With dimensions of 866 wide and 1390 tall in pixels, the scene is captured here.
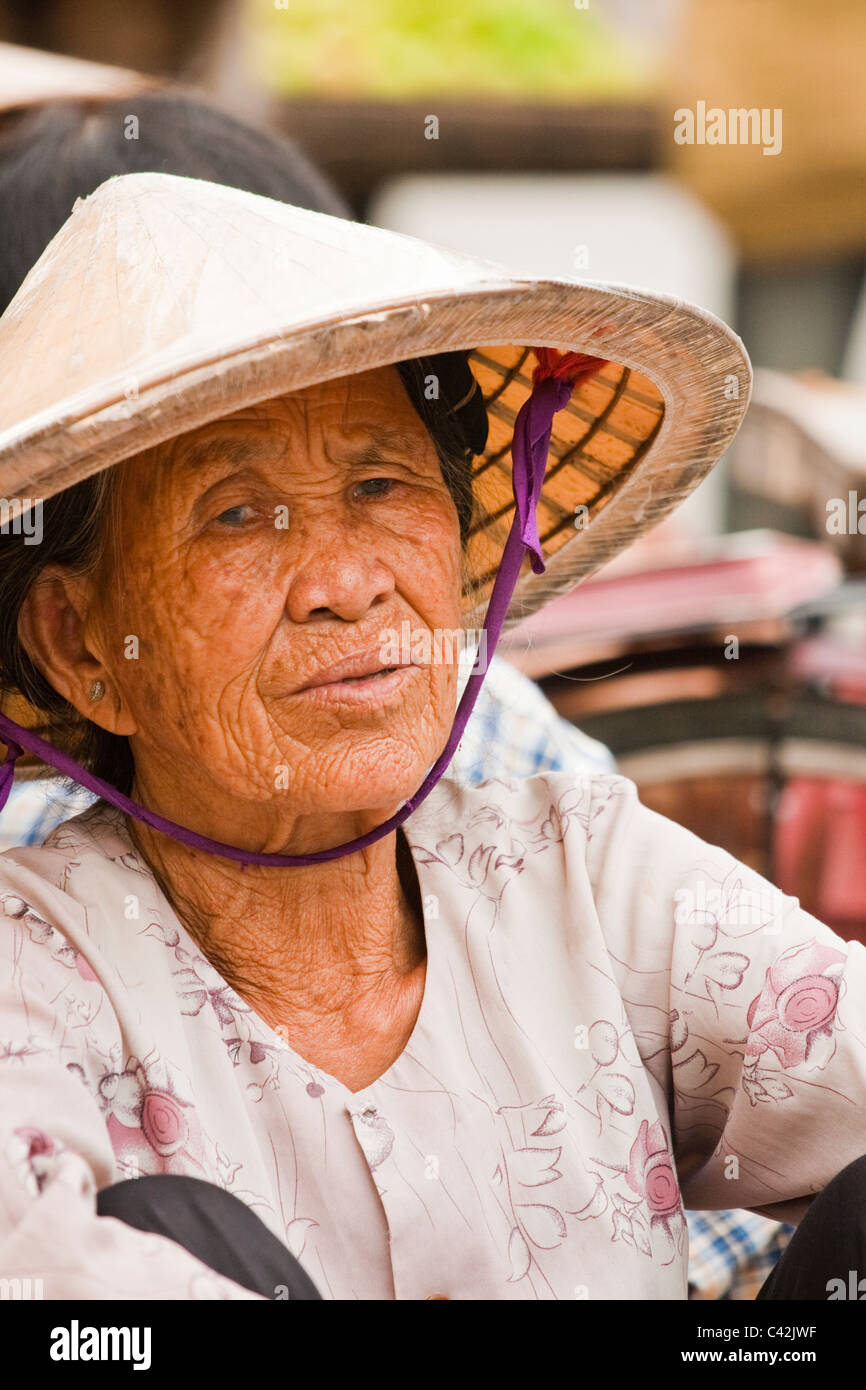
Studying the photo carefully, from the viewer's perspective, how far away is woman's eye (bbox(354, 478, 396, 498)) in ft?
4.35

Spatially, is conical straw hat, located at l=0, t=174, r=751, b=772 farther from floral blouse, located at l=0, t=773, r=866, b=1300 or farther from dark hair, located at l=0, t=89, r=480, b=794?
floral blouse, located at l=0, t=773, r=866, b=1300

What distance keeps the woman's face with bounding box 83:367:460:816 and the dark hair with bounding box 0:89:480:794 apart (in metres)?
0.10

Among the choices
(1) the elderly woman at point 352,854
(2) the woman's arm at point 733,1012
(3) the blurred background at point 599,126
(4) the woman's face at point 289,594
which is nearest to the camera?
(1) the elderly woman at point 352,854

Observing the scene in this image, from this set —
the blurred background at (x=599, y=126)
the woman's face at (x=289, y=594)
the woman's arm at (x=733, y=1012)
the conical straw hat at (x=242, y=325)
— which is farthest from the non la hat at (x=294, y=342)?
the blurred background at (x=599, y=126)

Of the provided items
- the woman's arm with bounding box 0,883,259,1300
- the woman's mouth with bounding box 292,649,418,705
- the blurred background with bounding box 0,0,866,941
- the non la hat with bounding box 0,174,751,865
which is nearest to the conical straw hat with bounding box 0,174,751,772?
the non la hat with bounding box 0,174,751,865

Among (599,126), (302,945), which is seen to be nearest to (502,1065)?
(302,945)

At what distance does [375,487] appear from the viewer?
134 cm

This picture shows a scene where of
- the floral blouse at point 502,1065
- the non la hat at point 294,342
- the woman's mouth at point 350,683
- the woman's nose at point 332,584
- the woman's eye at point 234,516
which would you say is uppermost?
the non la hat at point 294,342

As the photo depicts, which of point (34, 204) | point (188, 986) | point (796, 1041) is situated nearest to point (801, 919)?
point (796, 1041)

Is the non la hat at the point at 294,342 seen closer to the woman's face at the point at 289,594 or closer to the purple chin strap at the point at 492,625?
the purple chin strap at the point at 492,625

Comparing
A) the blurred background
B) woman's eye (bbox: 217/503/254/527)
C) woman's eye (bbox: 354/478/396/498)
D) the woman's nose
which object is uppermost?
the blurred background

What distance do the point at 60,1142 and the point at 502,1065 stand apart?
0.44 m

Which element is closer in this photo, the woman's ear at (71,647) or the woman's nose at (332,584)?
the woman's nose at (332,584)

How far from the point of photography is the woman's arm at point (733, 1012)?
1.38 m
